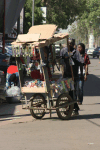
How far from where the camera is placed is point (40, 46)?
326 inches

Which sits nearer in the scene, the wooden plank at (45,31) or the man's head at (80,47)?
the wooden plank at (45,31)

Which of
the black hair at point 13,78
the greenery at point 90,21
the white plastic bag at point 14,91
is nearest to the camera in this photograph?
the white plastic bag at point 14,91

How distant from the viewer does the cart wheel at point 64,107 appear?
8914mm

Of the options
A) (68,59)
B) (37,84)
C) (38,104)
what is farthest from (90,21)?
(37,84)

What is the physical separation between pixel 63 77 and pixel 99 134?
7.99ft

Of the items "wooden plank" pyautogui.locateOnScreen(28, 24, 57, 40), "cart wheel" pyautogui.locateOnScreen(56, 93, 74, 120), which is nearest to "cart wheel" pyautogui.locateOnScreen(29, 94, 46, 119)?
"cart wheel" pyautogui.locateOnScreen(56, 93, 74, 120)

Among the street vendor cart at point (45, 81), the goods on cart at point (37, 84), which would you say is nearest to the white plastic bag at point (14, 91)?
the street vendor cart at point (45, 81)

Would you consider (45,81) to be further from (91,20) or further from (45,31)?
(91,20)

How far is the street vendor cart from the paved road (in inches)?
11.4

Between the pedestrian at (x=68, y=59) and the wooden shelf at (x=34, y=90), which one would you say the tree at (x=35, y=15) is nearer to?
the pedestrian at (x=68, y=59)

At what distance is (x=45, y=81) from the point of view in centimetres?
862

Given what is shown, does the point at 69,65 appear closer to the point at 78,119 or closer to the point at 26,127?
the point at 78,119

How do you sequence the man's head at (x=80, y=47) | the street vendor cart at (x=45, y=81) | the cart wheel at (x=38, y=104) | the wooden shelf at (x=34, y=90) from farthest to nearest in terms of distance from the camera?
the man's head at (x=80, y=47) < the cart wheel at (x=38, y=104) < the wooden shelf at (x=34, y=90) < the street vendor cart at (x=45, y=81)

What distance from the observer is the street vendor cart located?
27.7ft
